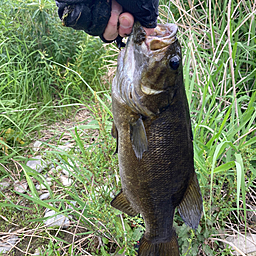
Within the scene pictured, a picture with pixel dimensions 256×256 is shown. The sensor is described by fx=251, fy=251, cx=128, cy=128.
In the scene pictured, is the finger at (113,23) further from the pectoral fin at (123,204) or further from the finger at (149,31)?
the pectoral fin at (123,204)

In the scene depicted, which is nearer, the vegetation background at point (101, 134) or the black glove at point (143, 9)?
the black glove at point (143, 9)

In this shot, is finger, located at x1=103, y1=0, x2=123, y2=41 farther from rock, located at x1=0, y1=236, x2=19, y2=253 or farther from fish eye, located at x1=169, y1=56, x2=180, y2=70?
rock, located at x1=0, y1=236, x2=19, y2=253

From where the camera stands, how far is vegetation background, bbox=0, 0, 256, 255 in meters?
1.84

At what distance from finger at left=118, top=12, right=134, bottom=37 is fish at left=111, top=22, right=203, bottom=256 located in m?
0.03

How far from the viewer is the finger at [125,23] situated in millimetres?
937

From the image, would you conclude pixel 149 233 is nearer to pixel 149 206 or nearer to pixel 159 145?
pixel 149 206

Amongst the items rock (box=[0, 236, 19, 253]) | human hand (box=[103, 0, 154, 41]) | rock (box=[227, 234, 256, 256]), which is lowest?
rock (box=[0, 236, 19, 253])

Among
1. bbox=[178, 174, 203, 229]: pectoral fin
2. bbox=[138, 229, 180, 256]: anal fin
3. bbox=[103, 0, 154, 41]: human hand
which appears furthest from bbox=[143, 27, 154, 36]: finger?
bbox=[138, 229, 180, 256]: anal fin

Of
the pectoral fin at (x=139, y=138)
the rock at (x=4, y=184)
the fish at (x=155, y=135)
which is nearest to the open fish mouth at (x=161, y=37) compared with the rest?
the fish at (x=155, y=135)

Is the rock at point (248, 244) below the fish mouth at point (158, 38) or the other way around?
below

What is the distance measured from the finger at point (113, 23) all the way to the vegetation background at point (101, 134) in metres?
0.83

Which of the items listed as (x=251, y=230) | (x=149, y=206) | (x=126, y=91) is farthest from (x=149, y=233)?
(x=251, y=230)

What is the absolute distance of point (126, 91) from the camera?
117cm

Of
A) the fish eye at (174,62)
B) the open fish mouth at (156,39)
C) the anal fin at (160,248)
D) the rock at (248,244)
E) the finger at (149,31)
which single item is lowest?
the rock at (248,244)
